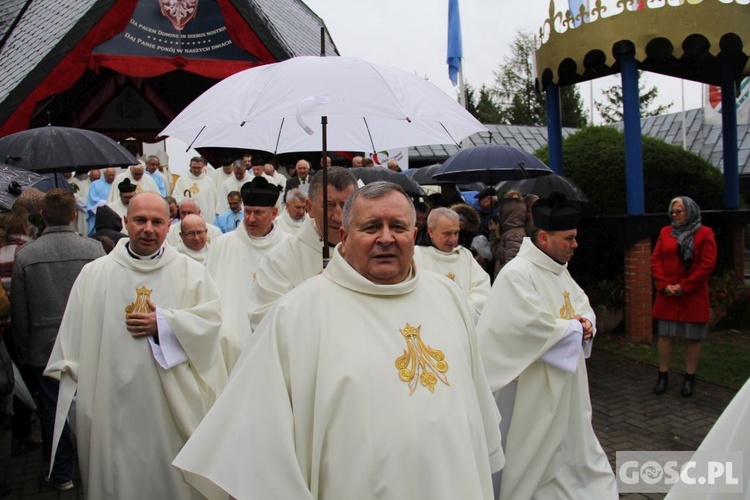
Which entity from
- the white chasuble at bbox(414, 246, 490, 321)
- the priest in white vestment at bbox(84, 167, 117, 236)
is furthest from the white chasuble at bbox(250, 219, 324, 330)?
the priest in white vestment at bbox(84, 167, 117, 236)

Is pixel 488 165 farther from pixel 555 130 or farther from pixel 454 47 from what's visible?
pixel 454 47

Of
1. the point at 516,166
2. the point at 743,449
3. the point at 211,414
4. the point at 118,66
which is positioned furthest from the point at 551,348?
the point at 118,66

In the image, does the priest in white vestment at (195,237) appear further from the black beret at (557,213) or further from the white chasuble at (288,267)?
the black beret at (557,213)

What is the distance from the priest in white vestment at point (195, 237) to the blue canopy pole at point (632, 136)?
17.2 ft

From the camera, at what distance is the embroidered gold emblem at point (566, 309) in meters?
4.43

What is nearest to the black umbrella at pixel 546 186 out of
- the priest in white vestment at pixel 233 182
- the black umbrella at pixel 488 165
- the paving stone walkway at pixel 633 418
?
the black umbrella at pixel 488 165

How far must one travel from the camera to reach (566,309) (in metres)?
4.46

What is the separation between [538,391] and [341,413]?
7.50 feet

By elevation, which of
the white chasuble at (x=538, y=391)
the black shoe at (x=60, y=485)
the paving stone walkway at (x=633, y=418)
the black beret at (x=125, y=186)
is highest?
the black beret at (x=125, y=186)

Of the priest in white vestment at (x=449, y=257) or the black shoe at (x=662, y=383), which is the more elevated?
the priest in white vestment at (x=449, y=257)

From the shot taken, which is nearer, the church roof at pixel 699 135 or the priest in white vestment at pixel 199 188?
the priest in white vestment at pixel 199 188

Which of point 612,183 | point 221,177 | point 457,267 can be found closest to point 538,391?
point 457,267

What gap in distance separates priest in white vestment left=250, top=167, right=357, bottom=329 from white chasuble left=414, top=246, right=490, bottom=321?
65.6 inches

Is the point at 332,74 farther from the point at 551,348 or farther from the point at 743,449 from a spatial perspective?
the point at 743,449
